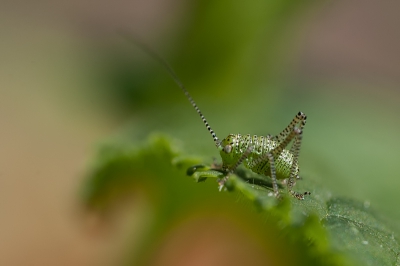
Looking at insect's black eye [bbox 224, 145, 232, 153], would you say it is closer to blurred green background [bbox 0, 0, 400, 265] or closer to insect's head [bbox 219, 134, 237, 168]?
insect's head [bbox 219, 134, 237, 168]

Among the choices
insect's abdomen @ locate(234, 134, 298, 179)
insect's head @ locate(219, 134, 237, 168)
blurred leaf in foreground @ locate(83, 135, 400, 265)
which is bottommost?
blurred leaf in foreground @ locate(83, 135, 400, 265)

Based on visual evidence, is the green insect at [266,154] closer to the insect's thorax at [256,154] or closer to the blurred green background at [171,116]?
the insect's thorax at [256,154]

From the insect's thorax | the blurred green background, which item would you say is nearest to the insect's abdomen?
the insect's thorax

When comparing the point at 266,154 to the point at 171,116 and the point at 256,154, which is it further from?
the point at 171,116

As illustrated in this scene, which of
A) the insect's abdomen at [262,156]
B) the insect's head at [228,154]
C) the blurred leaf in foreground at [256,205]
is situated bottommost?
the blurred leaf in foreground at [256,205]

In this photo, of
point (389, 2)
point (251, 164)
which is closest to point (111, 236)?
point (251, 164)

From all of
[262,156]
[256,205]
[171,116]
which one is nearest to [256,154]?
[262,156]

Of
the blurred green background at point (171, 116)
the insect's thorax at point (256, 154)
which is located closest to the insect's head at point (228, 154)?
the insect's thorax at point (256, 154)
